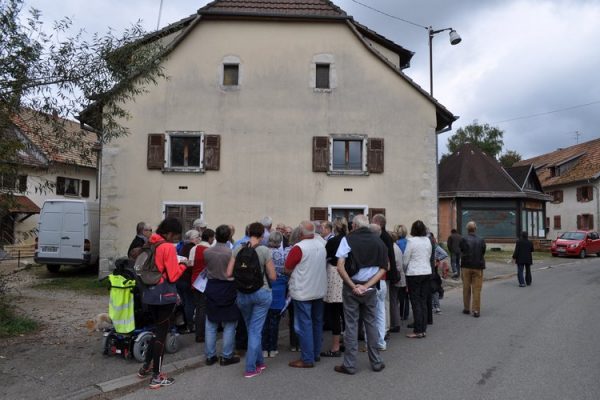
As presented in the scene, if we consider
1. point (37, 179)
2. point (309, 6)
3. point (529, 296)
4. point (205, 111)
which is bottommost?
point (529, 296)

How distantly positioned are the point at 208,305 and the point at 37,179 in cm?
429

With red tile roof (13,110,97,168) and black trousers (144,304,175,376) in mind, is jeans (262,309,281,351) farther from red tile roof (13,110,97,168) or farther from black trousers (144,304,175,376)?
red tile roof (13,110,97,168)

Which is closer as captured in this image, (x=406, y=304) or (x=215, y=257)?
(x=215, y=257)

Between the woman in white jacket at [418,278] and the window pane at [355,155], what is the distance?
7.88m

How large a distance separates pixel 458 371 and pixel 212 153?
10846 mm

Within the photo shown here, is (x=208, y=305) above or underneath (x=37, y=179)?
underneath

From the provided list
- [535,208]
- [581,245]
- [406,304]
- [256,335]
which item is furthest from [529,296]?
[535,208]

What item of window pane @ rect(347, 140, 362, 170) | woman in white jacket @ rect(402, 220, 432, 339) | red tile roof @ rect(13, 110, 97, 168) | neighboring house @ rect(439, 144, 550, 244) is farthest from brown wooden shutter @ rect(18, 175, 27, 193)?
neighboring house @ rect(439, 144, 550, 244)

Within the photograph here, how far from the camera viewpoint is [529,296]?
39.8 ft

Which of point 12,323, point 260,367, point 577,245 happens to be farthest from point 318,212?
point 577,245

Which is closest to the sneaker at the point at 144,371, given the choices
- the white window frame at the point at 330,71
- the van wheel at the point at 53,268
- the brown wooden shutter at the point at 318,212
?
the brown wooden shutter at the point at 318,212

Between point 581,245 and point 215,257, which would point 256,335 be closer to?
point 215,257

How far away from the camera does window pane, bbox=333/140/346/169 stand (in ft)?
50.4

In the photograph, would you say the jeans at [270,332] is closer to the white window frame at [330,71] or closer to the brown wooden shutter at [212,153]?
the brown wooden shutter at [212,153]
